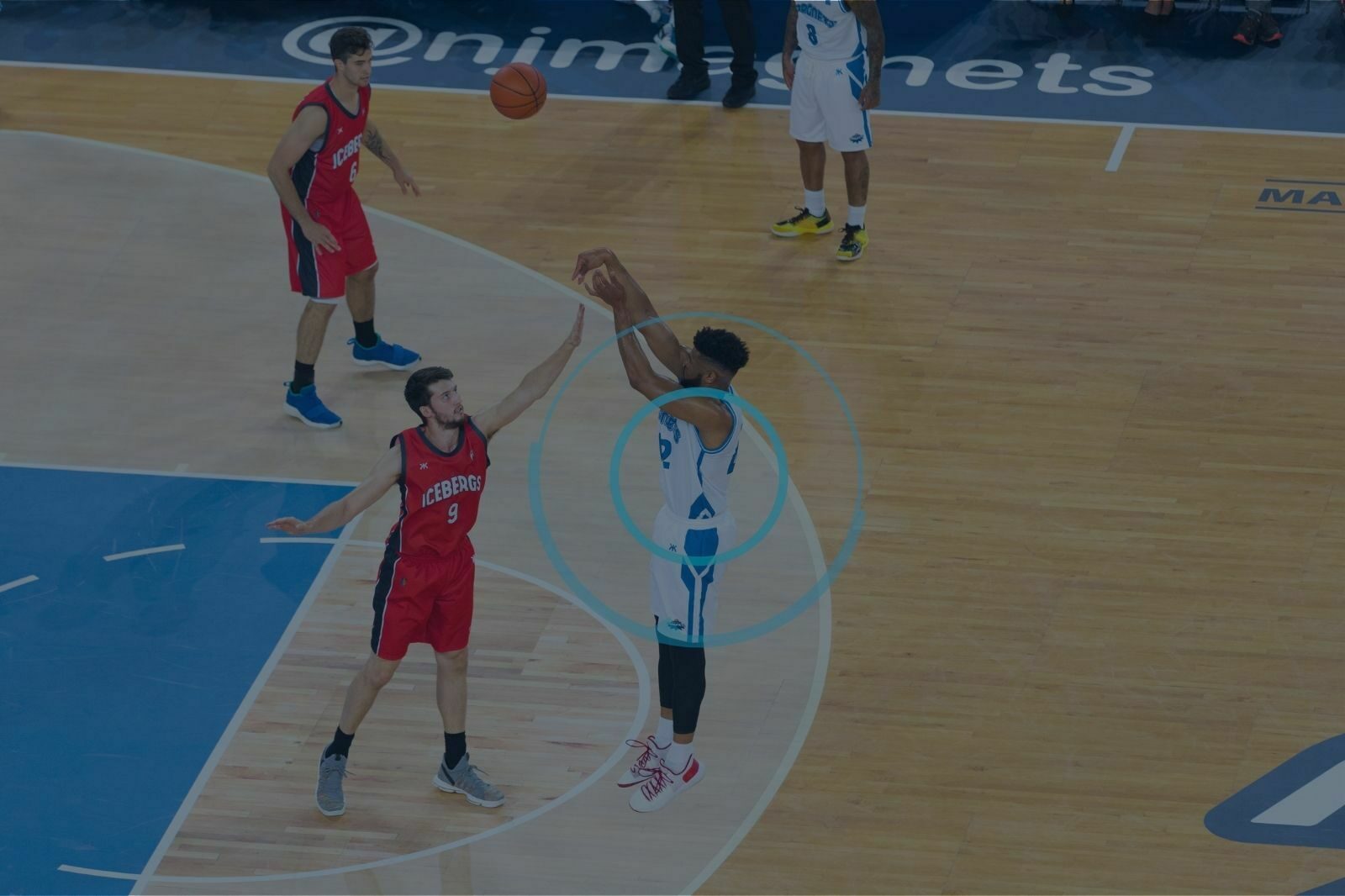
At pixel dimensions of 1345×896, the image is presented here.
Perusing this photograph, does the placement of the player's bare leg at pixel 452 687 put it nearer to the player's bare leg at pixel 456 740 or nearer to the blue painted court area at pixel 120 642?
the player's bare leg at pixel 456 740

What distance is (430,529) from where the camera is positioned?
7.64m

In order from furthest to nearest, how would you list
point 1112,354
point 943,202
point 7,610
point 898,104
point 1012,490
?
point 898,104 → point 943,202 → point 1112,354 → point 1012,490 → point 7,610

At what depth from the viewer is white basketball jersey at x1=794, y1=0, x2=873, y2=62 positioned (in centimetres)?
1202

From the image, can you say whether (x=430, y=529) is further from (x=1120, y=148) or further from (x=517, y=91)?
(x=1120, y=148)

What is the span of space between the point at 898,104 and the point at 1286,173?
10.0 feet

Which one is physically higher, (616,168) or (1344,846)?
(1344,846)

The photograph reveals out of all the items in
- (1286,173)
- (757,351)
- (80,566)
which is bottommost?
(1286,173)

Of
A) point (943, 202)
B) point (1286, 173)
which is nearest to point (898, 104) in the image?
point (943, 202)

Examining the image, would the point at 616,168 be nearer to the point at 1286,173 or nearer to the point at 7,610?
the point at 1286,173

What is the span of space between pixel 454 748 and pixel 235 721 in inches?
49.1

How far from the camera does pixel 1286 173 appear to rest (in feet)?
43.3

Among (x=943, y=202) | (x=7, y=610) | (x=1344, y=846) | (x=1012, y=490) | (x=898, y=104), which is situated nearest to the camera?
(x=1344, y=846)

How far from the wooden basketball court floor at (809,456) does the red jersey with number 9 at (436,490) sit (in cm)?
131

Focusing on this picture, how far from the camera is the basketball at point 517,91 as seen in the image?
12.5m
